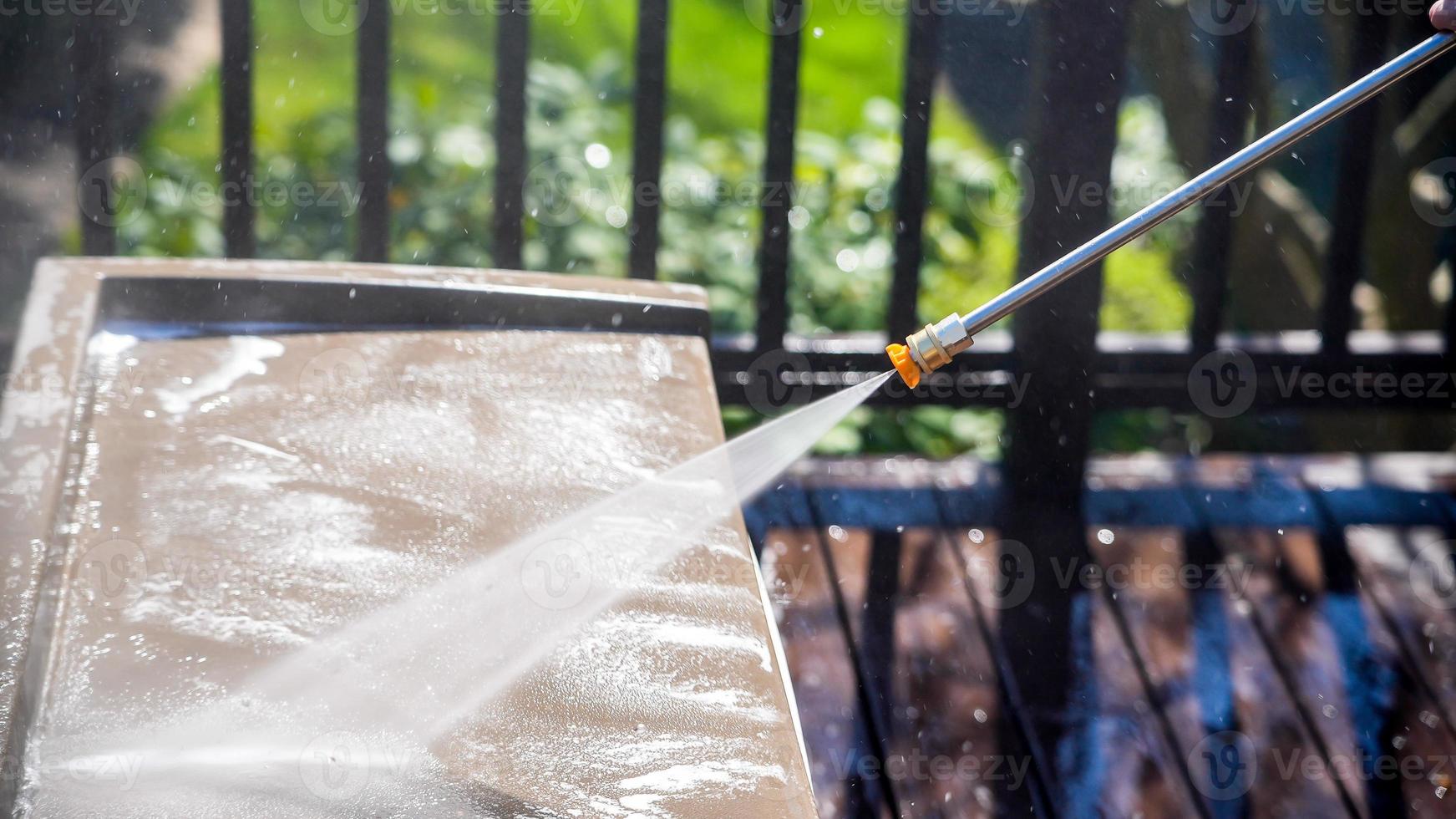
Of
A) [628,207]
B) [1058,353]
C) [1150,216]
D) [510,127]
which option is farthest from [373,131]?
[1150,216]

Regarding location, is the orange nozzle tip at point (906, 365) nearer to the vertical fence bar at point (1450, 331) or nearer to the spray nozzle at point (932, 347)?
the spray nozzle at point (932, 347)

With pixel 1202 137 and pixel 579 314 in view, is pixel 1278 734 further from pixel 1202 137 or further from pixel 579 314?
pixel 1202 137

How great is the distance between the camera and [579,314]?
6.71 feet

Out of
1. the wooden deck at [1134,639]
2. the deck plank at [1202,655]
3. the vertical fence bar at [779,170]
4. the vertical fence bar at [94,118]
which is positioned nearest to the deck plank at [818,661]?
the wooden deck at [1134,639]

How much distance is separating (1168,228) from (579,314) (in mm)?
4066

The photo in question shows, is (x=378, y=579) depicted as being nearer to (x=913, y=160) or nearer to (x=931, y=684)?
(x=931, y=684)

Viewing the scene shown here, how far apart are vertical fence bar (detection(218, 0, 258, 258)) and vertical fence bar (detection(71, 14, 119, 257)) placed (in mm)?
226

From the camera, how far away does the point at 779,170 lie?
2.82 meters

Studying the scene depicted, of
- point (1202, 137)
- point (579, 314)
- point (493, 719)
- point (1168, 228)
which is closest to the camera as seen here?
point (493, 719)

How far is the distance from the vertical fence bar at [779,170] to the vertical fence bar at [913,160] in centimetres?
23

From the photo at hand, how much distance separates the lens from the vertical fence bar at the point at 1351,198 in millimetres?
2785

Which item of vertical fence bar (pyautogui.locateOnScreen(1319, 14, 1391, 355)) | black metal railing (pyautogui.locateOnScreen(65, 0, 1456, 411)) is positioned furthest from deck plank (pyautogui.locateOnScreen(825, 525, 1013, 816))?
vertical fence bar (pyautogui.locateOnScreen(1319, 14, 1391, 355))

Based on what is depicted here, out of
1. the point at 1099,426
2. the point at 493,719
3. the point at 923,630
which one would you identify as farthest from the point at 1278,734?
the point at 1099,426

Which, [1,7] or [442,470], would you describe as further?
[1,7]
